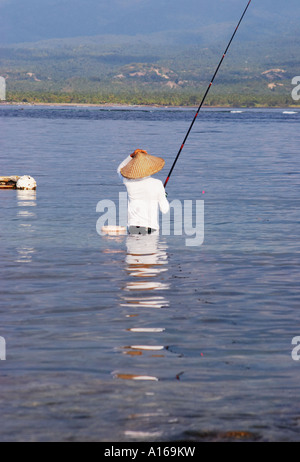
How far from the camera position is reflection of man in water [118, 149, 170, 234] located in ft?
39.4

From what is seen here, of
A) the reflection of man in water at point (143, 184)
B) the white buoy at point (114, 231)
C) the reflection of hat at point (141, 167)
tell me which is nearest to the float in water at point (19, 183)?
the white buoy at point (114, 231)

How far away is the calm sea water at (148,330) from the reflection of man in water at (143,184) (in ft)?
2.09

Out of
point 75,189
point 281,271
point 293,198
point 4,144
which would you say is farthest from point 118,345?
point 4,144

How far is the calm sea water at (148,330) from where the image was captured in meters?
5.85

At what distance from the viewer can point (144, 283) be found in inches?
412

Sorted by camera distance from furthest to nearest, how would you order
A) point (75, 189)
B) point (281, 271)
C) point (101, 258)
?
point (75, 189) → point (101, 258) → point (281, 271)

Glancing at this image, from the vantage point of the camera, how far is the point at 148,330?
26.8 feet

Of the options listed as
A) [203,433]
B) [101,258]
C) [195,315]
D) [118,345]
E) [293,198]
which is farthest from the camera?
[293,198]

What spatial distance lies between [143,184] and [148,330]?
168 inches

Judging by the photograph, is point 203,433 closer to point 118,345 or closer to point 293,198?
point 118,345

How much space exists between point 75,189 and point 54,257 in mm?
11727

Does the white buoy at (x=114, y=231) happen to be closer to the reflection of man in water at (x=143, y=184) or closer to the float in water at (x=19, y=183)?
the reflection of man in water at (x=143, y=184)

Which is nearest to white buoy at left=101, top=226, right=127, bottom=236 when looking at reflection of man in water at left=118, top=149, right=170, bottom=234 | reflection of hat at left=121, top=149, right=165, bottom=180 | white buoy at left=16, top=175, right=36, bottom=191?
reflection of man in water at left=118, top=149, right=170, bottom=234

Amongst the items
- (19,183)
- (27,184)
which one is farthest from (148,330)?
(19,183)
